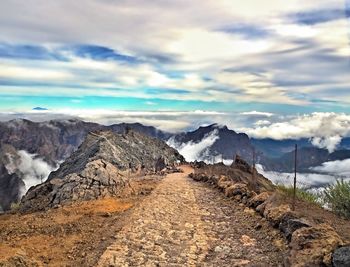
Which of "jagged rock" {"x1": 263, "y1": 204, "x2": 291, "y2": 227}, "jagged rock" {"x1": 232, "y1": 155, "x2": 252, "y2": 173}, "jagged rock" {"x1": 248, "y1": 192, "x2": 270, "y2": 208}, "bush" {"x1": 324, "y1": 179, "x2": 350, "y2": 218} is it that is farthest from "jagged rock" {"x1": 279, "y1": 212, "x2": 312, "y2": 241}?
"jagged rock" {"x1": 232, "y1": 155, "x2": 252, "y2": 173}

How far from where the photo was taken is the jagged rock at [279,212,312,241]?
537 inches

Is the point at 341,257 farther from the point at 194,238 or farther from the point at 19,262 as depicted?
the point at 19,262

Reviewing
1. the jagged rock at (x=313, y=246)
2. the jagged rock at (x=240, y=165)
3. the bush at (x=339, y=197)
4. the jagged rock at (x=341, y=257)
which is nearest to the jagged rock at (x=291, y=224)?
the jagged rock at (x=313, y=246)

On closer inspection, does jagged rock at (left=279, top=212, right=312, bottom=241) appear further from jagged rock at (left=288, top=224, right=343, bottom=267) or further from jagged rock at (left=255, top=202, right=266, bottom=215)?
jagged rock at (left=255, top=202, right=266, bottom=215)

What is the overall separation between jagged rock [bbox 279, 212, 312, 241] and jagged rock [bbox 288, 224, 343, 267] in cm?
117

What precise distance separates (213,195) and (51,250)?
45.2 feet

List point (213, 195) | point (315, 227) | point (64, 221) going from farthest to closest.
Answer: point (213, 195), point (64, 221), point (315, 227)

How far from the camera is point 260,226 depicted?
1642 cm

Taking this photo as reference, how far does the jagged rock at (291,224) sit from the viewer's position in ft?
44.8

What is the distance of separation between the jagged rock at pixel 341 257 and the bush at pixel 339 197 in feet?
40.1

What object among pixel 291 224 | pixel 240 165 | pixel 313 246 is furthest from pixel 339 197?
pixel 240 165

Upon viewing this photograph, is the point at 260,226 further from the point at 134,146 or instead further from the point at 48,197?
the point at 134,146

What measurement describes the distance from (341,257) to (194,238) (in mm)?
6259

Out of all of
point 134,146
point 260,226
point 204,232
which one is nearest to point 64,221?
point 204,232
